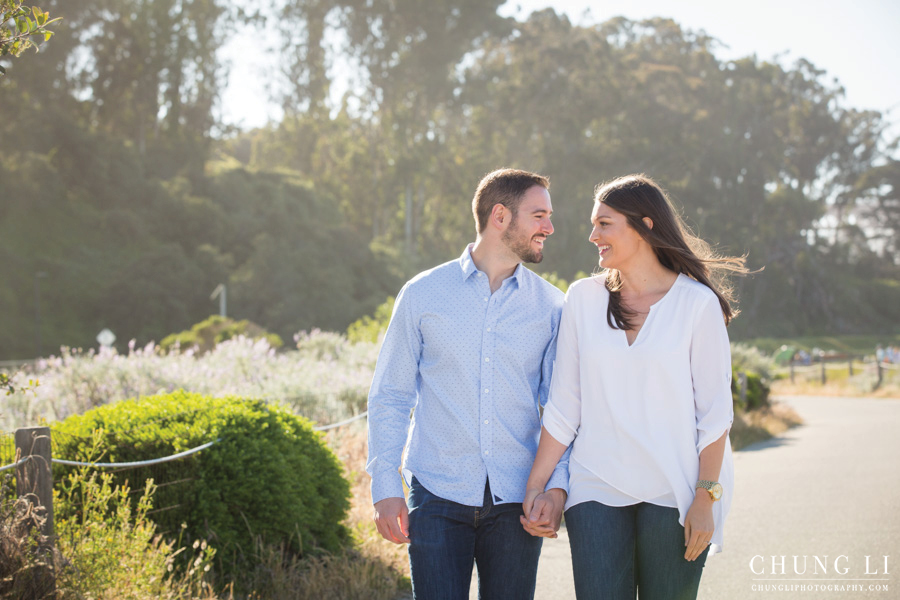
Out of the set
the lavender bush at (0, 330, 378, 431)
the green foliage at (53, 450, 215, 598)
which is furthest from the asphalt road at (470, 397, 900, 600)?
the lavender bush at (0, 330, 378, 431)

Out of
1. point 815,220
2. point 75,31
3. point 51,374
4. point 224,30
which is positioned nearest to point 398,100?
point 224,30

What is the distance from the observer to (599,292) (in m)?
2.88

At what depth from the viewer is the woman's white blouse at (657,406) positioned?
2.63m

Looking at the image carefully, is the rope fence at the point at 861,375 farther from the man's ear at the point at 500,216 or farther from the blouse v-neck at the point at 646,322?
the man's ear at the point at 500,216

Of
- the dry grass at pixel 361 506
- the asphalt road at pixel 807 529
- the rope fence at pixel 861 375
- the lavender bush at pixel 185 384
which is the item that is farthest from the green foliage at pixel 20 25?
the rope fence at pixel 861 375

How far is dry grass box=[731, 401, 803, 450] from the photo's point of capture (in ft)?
43.2

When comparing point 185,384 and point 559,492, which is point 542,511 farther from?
point 185,384

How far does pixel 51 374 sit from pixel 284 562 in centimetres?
633

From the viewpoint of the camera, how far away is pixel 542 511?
2678 millimetres

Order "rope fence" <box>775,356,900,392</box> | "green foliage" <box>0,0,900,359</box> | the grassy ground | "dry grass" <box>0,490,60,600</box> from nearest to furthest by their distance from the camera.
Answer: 1. "dry grass" <box>0,490,60,600</box>
2. "rope fence" <box>775,356,900,392</box>
3. "green foliage" <box>0,0,900,359</box>
4. the grassy ground

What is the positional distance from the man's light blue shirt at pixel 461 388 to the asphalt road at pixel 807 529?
8.72ft

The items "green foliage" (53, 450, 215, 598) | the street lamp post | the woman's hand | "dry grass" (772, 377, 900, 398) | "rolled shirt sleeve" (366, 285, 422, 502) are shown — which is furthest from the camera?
the street lamp post

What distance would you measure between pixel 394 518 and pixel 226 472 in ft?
8.39

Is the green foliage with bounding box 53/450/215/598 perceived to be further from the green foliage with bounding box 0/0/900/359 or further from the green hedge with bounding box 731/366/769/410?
the green foliage with bounding box 0/0/900/359
